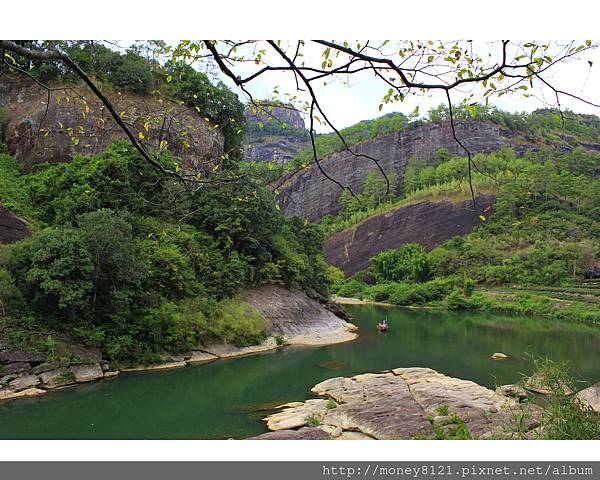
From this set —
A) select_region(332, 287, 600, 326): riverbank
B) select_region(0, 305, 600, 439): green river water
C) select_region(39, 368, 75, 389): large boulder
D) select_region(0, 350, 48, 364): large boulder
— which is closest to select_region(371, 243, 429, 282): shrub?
select_region(332, 287, 600, 326): riverbank

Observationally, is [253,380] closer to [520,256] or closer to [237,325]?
[237,325]

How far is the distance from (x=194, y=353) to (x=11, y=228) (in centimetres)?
590

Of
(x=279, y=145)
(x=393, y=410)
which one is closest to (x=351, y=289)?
(x=393, y=410)

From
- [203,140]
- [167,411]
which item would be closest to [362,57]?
[167,411]

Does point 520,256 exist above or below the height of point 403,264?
above

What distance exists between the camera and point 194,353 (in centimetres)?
1285

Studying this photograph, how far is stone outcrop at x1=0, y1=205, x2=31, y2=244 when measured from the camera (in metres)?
12.6

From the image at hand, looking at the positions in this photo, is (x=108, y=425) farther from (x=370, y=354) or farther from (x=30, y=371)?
(x=370, y=354)

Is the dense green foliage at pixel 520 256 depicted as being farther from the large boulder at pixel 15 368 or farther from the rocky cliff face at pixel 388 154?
the large boulder at pixel 15 368

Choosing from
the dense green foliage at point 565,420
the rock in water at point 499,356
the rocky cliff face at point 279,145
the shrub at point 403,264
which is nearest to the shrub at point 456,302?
the shrub at point 403,264

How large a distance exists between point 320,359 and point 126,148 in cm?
863

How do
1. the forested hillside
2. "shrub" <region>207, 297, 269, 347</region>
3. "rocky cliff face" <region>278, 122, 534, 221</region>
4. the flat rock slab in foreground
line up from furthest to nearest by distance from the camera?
"rocky cliff face" <region>278, 122, 534, 221</region>
"shrub" <region>207, 297, 269, 347</region>
the forested hillside
the flat rock slab in foreground

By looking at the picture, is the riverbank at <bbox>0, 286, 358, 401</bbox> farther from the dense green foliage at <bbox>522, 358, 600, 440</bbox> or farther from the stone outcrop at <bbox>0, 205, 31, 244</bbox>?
the dense green foliage at <bbox>522, 358, 600, 440</bbox>

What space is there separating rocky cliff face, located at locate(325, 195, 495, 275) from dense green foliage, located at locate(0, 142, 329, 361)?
20676 mm
